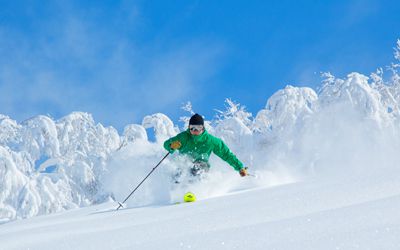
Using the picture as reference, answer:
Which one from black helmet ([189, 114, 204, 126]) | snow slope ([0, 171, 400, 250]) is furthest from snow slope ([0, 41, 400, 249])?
black helmet ([189, 114, 204, 126])

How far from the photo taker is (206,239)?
1816mm

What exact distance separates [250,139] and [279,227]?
21105 mm

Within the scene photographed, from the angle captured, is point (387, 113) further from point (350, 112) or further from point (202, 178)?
point (202, 178)

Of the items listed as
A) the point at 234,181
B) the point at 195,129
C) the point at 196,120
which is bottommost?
the point at 234,181

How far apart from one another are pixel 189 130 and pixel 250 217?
3966mm

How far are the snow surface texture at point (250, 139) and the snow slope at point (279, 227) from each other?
12444mm

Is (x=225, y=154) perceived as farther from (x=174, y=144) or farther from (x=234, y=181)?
(x=174, y=144)

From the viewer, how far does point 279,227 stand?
1834 millimetres

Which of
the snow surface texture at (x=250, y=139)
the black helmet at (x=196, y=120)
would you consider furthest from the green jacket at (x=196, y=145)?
the snow surface texture at (x=250, y=139)

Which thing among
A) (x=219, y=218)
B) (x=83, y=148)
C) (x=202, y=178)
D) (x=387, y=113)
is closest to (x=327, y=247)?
(x=219, y=218)

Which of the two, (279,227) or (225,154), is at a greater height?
(225,154)

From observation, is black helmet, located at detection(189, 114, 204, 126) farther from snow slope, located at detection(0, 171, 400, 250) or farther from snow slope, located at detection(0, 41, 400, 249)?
snow slope, located at detection(0, 171, 400, 250)

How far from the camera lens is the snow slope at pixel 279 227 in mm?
1543

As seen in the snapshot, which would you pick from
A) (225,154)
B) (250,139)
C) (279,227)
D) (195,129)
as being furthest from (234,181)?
(250,139)
